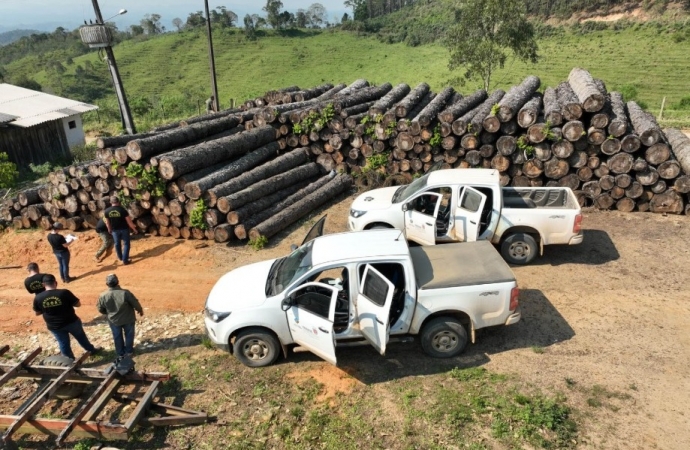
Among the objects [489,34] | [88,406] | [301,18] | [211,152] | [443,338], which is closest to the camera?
[88,406]

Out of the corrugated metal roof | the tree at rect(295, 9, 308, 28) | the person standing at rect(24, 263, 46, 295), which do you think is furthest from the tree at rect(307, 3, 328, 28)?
the person standing at rect(24, 263, 46, 295)

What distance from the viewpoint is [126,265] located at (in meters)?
12.3

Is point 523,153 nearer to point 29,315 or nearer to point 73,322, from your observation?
point 73,322

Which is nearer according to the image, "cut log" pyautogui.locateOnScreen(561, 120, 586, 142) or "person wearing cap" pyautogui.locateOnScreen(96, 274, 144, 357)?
"person wearing cap" pyautogui.locateOnScreen(96, 274, 144, 357)

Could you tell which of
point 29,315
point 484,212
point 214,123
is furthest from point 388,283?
point 214,123

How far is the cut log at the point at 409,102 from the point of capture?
15477 millimetres

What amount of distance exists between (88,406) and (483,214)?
27.2ft

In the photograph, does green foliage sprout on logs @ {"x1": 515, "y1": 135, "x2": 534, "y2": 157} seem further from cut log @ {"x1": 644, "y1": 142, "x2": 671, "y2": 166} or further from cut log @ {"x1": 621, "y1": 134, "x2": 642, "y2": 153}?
cut log @ {"x1": 644, "y1": 142, "x2": 671, "y2": 166}

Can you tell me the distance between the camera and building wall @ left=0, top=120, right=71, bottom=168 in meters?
23.7

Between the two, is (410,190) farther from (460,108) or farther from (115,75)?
(115,75)

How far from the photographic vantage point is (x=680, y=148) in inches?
528

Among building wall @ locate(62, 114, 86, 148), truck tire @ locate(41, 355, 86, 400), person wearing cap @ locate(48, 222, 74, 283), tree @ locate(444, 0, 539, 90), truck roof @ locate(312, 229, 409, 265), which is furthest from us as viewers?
building wall @ locate(62, 114, 86, 148)

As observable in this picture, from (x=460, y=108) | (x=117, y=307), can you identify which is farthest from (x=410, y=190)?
(x=117, y=307)

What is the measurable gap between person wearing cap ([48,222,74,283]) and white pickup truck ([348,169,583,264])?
7.44m
